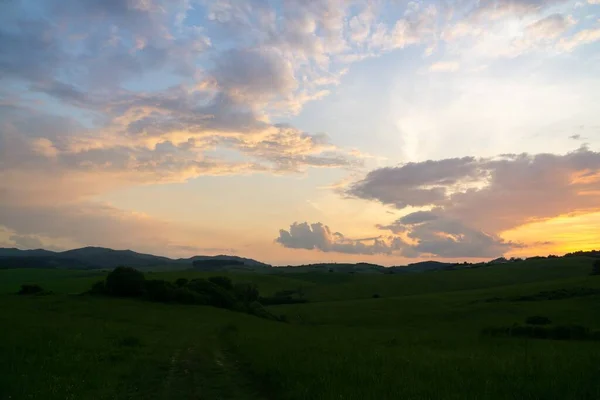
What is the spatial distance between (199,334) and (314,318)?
184 ft

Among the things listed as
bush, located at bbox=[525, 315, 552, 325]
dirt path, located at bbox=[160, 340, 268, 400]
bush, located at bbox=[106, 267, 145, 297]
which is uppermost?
bush, located at bbox=[106, 267, 145, 297]

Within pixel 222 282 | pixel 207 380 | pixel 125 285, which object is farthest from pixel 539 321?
pixel 125 285

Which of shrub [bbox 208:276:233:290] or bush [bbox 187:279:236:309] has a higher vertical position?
shrub [bbox 208:276:233:290]

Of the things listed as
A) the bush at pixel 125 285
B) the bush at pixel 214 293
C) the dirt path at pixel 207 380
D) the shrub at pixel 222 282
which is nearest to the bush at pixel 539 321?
the bush at pixel 214 293

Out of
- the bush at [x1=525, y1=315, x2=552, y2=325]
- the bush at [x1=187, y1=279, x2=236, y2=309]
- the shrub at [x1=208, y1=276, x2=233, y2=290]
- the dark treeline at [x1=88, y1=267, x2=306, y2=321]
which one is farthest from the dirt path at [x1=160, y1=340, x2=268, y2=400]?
the shrub at [x1=208, y1=276, x2=233, y2=290]

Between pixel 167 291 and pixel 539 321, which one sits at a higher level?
pixel 167 291

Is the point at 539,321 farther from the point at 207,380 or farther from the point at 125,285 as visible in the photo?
the point at 125,285

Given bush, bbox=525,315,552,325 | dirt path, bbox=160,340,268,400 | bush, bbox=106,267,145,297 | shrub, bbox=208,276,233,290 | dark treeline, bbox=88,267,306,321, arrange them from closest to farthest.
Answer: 1. dirt path, bbox=160,340,268,400
2. bush, bbox=525,315,552,325
3. dark treeline, bbox=88,267,306,321
4. bush, bbox=106,267,145,297
5. shrub, bbox=208,276,233,290

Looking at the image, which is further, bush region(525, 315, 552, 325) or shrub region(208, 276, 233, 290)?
shrub region(208, 276, 233, 290)

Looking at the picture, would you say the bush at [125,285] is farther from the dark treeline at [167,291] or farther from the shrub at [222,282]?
the shrub at [222,282]

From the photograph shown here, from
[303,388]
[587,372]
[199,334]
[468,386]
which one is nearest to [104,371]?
[303,388]

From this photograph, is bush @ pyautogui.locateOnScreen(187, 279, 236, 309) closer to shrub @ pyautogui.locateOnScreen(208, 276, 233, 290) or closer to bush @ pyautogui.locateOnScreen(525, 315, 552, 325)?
shrub @ pyautogui.locateOnScreen(208, 276, 233, 290)

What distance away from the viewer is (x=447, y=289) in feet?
497

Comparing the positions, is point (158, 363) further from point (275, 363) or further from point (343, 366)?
point (343, 366)
